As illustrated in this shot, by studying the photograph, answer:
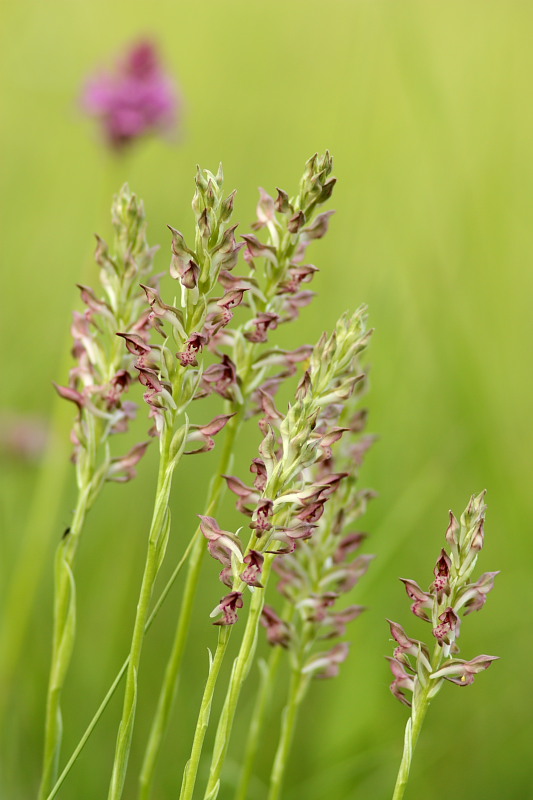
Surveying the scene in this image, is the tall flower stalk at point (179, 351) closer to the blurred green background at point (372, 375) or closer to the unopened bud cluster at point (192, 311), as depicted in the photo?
the unopened bud cluster at point (192, 311)

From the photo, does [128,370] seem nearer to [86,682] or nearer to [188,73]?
[86,682]

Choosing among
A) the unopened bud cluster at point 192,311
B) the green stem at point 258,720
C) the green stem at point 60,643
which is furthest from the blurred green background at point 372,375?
the unopened bud cluster at point 192,311

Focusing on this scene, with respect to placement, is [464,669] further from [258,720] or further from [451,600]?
[258,720]

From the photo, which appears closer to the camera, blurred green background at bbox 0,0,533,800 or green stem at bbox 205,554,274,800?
green stem at bbox 205,554,274,800

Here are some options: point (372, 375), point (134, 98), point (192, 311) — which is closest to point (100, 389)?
point (192, 311)

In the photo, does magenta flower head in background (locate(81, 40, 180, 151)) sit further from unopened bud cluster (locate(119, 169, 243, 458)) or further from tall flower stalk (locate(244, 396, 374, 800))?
unopened bud cluster (locate(119, 169, 243, 458))

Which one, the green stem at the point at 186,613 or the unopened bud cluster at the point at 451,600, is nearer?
the unopened bud cluster at the point at 451,600

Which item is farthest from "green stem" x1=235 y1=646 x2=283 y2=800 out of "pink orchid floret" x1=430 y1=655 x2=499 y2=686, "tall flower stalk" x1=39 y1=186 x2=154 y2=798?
"pink orchid floret" x1=430 y1=655 x2=499 y2=686
